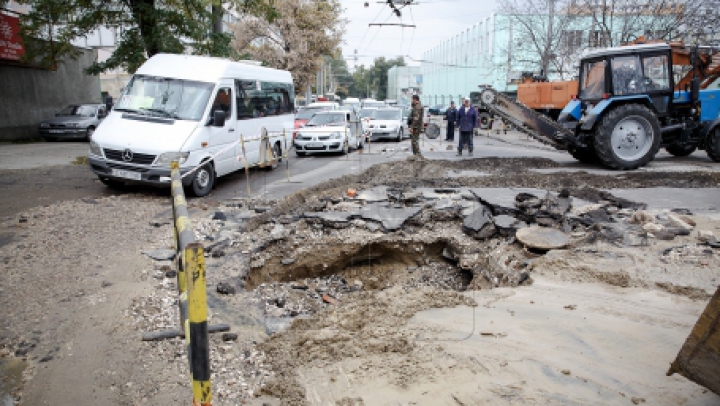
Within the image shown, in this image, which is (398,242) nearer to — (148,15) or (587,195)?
(587,195)

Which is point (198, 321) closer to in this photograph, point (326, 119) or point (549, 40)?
point (326, 119)

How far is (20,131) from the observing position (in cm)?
1936

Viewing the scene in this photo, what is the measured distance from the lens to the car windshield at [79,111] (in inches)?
781

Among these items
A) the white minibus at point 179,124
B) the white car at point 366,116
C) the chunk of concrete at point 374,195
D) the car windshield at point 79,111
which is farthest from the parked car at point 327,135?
the car windshield at point 79,111

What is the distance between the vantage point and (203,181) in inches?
Result: 360

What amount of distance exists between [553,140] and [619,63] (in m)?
2.21

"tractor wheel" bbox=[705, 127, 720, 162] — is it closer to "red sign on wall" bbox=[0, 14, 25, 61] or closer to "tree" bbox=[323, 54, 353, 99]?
"red sign on wall" bbox=[0, 14, 25, 61]

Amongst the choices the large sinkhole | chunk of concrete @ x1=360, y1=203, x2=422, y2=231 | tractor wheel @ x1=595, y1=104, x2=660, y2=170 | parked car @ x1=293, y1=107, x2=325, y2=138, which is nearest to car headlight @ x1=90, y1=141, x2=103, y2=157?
the large sinkhole

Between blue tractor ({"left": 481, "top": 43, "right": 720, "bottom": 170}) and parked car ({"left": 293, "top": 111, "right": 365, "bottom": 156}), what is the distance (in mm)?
5460

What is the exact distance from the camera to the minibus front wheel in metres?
8.88

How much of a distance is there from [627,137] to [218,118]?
9.12 m

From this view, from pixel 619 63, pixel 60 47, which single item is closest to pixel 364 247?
pixel 619 63

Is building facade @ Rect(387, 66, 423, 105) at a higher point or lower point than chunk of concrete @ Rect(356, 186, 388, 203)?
higher

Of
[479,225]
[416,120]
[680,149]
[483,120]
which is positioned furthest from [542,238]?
[483,120]
